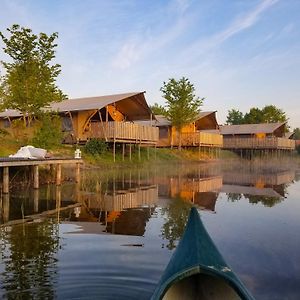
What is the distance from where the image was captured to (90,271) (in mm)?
6316

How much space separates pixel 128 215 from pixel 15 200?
15.9ft

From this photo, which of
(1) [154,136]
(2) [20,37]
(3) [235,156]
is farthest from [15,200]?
(3) [235,156]

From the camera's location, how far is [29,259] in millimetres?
6922

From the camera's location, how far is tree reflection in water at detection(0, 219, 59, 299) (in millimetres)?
5508

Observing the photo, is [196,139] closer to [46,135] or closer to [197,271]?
[46,135]

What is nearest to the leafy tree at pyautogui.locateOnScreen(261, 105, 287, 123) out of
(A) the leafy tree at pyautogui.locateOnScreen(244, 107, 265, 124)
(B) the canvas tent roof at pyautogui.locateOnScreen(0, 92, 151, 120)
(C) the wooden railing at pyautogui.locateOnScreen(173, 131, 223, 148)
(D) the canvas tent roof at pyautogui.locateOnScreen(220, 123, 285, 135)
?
(A) the leafy tree at pyautogui.locateOnScreen(244, 107, 265, 124)

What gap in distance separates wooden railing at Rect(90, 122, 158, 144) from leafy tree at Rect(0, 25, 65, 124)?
595 cm

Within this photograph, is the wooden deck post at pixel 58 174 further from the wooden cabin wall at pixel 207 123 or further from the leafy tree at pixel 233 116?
the leafy tree at pixel 233 116

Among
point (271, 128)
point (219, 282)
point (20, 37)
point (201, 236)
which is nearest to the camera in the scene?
point (201, 236)

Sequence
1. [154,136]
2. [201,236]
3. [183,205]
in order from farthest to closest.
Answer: [154,136]
[183,205]
[201,236]

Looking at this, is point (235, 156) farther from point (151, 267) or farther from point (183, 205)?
point (151, 267)

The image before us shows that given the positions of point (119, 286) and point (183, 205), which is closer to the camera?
point (119, 286)

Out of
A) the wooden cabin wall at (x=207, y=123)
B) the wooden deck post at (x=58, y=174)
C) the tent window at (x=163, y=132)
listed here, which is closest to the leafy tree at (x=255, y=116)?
the wooden cabin wall at (x=207, y=123)

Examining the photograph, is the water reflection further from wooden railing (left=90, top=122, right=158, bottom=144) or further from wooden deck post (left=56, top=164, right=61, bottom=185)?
wooden railing (left=90, top=122, right=158, bottom=144)
